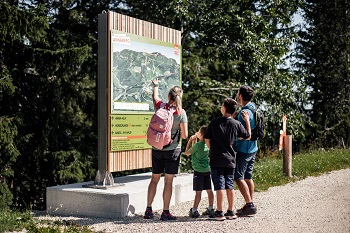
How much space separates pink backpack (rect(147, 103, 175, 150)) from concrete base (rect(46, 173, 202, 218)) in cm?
117

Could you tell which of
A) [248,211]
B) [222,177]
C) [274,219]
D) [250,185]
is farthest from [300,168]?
[222,177]

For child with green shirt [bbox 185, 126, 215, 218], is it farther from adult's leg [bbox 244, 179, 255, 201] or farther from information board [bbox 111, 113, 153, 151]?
information board [bbox 111, 113, 153, 151]

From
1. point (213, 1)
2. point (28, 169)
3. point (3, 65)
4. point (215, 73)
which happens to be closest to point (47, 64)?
point (3, 65)

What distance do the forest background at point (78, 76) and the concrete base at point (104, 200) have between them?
514cm

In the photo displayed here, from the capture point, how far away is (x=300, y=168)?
13461 mm

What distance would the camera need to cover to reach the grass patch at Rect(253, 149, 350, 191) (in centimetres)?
1191

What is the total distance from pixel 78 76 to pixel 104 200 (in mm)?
9307

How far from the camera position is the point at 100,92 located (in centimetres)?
904

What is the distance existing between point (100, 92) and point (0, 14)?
18.5 feet

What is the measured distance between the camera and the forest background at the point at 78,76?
46.8 feet

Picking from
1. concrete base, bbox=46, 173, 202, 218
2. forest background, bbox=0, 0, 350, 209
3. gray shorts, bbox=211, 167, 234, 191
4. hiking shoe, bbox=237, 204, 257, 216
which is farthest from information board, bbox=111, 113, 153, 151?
forest background, bbox=0, 0, 350, 209

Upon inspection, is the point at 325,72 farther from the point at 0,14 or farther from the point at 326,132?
the point at 0,14

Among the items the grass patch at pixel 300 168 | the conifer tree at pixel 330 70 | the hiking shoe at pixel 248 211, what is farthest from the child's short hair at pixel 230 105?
the conifer tree at pixel 330 70

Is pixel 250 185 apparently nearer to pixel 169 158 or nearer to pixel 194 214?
pixel 194 214
